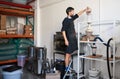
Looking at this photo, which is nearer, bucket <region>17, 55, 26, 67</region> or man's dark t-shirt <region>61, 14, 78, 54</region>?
man's dark t-shirt <region>61, 14, 78, 54</region>

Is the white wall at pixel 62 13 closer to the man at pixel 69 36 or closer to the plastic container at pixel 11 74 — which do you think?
the man at pixel 69 36

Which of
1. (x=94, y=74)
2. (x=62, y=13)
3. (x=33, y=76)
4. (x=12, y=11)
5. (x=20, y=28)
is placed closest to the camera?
(x=94, y=74)

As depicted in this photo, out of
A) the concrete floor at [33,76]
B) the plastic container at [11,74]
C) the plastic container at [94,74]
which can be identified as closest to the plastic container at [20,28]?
the concrete floor at [33,76]

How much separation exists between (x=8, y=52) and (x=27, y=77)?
123cm

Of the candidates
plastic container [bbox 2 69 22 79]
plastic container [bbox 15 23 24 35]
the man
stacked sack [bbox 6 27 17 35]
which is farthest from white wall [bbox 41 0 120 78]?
plastic container [bbox 2 69 22 79]

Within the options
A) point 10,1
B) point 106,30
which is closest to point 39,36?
point 10,1

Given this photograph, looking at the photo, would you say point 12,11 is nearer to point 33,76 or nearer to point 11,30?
point 11,30

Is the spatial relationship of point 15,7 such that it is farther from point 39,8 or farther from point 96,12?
point 96,12

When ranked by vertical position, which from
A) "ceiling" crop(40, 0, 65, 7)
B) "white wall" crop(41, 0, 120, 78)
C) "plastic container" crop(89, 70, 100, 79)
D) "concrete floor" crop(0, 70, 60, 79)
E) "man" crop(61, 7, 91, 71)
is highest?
"ceiling" crop(40, 0, 65, 7)

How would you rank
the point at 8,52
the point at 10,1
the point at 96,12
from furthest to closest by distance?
1. the point at 10,1
2. the point at 8,52
3. the point at 96,12

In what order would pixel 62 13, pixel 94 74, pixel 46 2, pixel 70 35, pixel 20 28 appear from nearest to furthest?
pixel 94 74 < pixel 70 35 < pixel 62 13 < pixel 46 2 < pixel 20 28

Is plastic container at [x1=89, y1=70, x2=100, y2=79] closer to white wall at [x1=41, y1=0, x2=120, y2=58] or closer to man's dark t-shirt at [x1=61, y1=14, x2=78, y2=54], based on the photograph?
man's dark t-shirt at [x1=61, y1=14, x2=78, y2=54]

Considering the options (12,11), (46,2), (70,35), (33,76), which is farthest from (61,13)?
(33,76)

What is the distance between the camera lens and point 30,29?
482cm
